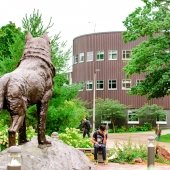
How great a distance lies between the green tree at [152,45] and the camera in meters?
35.3

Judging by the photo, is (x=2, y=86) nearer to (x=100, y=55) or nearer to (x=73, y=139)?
(x=73, y=139)

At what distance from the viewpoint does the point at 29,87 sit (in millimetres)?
9922

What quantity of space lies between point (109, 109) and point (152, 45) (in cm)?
2097

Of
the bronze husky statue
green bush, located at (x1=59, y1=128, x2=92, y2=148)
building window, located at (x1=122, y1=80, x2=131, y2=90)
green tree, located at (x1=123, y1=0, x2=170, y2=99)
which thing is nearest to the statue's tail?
the bronze husky statue

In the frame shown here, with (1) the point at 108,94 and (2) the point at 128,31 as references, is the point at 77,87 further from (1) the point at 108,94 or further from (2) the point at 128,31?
(1) the point at 108,94

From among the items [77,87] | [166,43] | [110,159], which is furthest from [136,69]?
[110,159]

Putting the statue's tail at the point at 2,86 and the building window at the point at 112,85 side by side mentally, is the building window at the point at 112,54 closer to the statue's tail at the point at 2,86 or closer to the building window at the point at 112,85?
the building window at the point at 112,85

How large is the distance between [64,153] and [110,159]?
701 centimetres

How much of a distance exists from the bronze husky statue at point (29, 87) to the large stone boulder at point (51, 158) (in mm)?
232

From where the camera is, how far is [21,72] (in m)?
10.0

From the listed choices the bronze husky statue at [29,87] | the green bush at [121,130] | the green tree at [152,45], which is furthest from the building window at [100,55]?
the bronze husky statue at [29,87]

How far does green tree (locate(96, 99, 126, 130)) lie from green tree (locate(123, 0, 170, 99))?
19.9m

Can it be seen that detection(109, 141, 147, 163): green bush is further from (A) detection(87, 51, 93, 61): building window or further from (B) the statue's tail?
(A) detection(87, 51, 93, 61): building window

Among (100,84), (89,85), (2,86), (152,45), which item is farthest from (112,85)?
(2,86)
